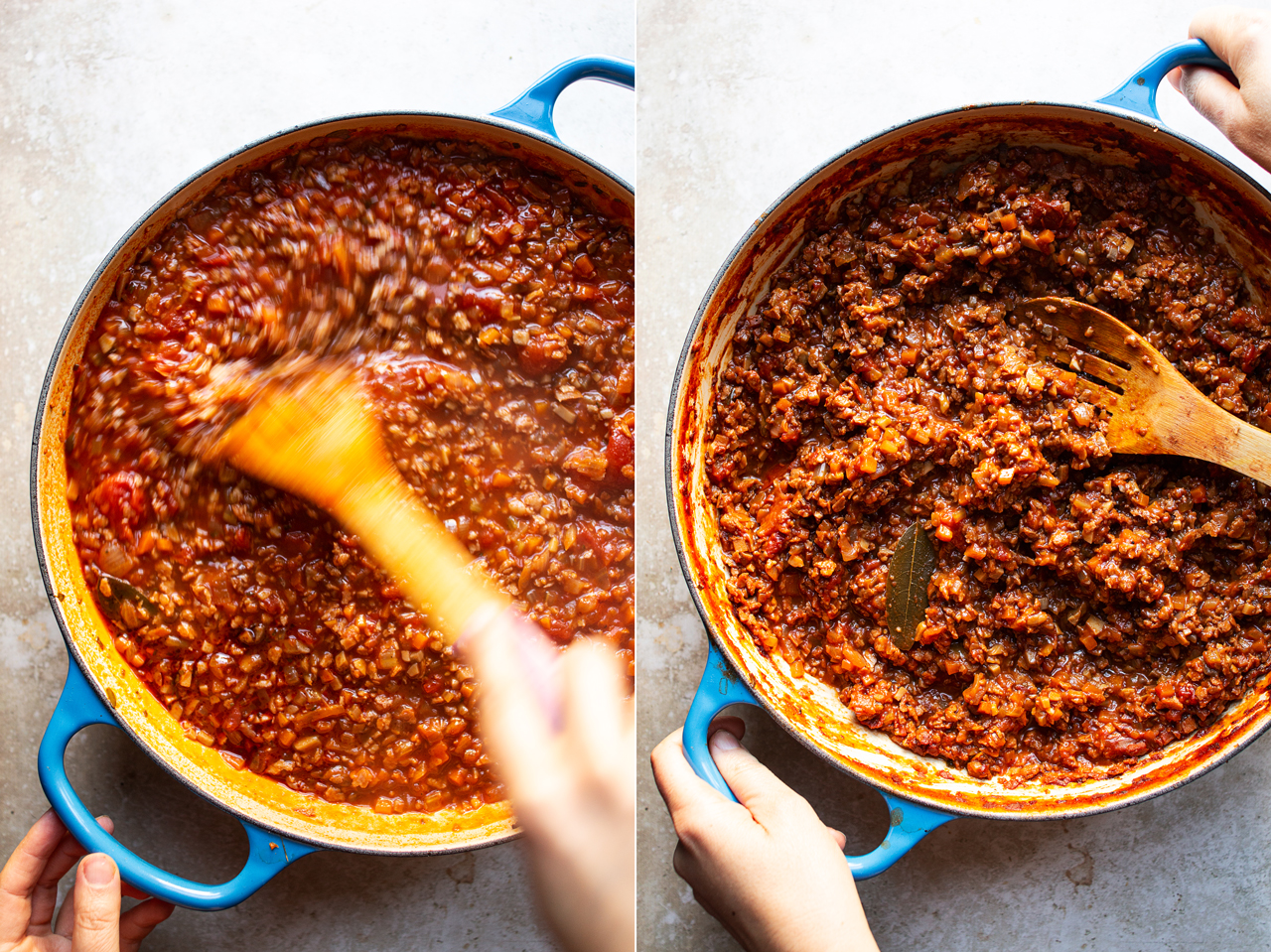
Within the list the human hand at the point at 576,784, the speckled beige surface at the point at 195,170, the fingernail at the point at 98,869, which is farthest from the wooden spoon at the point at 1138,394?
the fingernail at the point at 98,869

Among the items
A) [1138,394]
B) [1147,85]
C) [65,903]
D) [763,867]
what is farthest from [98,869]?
[1147,85]

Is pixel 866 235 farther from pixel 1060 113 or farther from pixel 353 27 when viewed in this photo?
pixel 353 27

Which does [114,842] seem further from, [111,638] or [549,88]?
[549,88]

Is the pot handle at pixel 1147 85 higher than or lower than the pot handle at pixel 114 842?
higher

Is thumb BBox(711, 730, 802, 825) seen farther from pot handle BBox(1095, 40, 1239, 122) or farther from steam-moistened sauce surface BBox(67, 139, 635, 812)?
pot handle BBox(1095, 40, 1239, 122)

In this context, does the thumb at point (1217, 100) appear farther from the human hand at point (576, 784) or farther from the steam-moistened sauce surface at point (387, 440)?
the human hand at point (576, 784)
